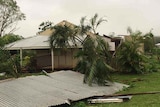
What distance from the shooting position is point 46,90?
13008 millimetres

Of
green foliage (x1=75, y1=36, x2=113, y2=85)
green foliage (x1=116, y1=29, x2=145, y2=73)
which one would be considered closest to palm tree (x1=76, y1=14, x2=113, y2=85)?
green foliage (x1=75, y1=36, x2=113, y2=85)

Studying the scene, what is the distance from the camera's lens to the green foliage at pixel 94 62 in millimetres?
16266

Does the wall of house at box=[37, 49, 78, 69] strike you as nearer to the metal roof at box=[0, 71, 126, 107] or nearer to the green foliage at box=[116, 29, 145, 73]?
the green foliage at box=[116, 29, 145, 73]

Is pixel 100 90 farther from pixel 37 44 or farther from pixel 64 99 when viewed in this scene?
pixel 37 44

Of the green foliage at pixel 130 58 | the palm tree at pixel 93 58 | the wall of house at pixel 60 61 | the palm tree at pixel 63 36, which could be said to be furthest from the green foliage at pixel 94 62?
the wall of house at pixel 60 61

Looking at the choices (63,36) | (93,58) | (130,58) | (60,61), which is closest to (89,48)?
(93,58)

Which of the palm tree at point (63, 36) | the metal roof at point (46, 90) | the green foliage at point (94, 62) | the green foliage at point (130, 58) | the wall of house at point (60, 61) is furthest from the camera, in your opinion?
the wall of house at point (60, 61)

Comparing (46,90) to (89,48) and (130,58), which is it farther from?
(130,58)

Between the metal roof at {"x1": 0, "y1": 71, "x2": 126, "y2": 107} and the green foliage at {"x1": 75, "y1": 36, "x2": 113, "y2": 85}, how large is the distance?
604 millimetres

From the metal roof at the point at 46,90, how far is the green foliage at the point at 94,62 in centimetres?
60

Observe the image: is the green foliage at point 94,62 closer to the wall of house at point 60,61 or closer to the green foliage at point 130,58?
the green foliage at point 130,58

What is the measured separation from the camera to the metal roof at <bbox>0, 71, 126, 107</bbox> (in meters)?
11.0

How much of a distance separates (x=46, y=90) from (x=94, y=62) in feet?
14.8

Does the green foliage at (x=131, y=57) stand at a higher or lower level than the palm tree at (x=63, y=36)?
lower
